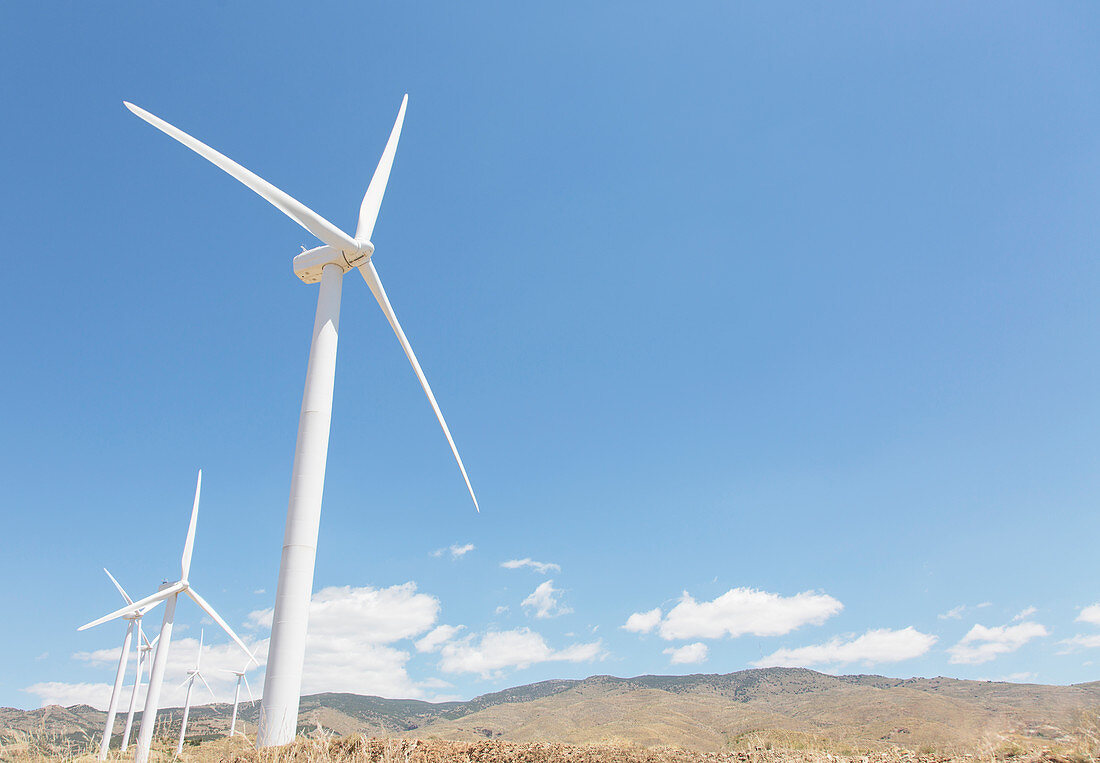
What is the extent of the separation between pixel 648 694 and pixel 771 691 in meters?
41.1

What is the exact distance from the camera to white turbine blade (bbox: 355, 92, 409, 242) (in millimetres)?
27266

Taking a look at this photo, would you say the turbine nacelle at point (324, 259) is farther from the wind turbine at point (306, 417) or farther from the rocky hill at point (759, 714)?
the rocky hill at point (759, 714)

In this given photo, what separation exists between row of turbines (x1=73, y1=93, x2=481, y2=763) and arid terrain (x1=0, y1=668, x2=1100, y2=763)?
133cm

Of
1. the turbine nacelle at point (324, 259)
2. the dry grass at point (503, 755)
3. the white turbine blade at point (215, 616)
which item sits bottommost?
the dry grass at point (503, 755)

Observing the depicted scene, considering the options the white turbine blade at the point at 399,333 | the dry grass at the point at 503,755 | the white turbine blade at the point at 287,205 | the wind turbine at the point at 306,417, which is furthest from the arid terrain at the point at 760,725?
the white turbine blade at the point at 287,205

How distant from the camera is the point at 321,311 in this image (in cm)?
2298

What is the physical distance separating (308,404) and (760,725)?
102246mm

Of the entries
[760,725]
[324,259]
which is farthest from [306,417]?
[760,725]

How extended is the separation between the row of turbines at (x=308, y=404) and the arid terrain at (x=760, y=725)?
1329 millimetres

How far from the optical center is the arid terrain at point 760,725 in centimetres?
1396

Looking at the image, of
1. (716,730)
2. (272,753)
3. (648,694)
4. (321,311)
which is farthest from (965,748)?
(648,694)

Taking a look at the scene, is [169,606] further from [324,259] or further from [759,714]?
[759,714]

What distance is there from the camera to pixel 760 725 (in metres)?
99.1

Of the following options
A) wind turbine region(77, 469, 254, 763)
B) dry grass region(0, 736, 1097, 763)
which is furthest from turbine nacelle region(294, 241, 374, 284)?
wind turbine region(77, 469, 254, 763)
